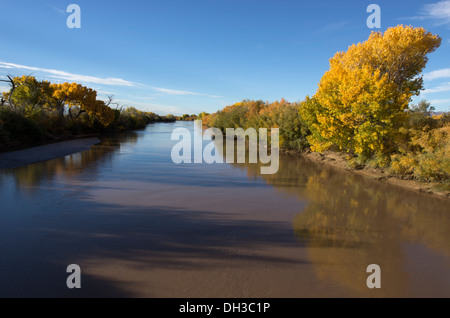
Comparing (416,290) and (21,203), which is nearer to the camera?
(416,290)

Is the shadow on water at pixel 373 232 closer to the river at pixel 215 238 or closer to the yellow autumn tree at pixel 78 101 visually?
the river at pixel 215 238

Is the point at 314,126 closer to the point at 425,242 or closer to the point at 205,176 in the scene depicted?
the point at 205,176

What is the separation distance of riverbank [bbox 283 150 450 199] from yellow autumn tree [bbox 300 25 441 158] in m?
1.19

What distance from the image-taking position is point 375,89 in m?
13.3

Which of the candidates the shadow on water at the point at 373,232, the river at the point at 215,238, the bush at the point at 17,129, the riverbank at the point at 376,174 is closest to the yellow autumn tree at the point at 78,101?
the bush at the point at 17,129

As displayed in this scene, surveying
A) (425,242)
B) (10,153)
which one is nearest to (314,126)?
(425,242)

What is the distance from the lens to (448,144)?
34.1ft

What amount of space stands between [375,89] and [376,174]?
4923mm

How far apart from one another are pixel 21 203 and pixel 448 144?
16796 millimetres

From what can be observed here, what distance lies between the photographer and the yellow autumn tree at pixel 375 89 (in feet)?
43.4

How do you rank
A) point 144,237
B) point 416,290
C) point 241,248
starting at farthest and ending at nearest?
point 144,237
point 241,248
point 416,290

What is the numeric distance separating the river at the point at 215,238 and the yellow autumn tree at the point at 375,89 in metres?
3.46

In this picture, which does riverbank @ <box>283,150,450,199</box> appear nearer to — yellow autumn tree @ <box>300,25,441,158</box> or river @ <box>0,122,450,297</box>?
river @ <box>0,122,450,297</box>

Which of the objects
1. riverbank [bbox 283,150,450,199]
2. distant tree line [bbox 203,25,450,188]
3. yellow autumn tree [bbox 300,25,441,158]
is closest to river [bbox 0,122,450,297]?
riverbank [bbox 283,150,450,199]
